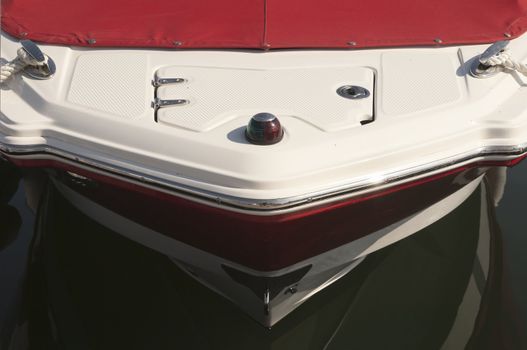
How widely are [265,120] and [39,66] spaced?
0.99 metres

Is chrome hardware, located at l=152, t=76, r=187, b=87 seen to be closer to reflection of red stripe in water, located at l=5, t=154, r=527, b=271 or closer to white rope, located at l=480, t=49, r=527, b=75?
reflection of red stripe in water, located at l=5, t=154, r=527, b=271

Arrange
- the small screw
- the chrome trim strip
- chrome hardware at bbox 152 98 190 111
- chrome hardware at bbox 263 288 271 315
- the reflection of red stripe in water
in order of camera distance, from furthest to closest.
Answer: the small screw < chrome hardware at bbox 263 288 271 315 < chrome hardware at bbox 152 98 190 111 < the reflection of red stripe in water < the chrome trim strip

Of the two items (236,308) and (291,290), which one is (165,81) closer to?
(291,290)

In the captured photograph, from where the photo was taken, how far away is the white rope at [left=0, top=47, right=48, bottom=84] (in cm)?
224

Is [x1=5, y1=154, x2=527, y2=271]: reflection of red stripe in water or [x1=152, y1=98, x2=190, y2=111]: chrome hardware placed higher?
[x1=152, y1=98, x2=190, y2=111]: chrome hardware

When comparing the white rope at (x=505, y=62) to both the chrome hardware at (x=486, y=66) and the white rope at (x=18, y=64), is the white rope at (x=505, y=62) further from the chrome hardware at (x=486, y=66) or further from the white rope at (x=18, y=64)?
the white rope at (x=18, y=64)

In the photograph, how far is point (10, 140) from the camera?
2.11 metres

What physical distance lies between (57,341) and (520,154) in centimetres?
223

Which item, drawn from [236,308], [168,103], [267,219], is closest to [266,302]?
[236,308]

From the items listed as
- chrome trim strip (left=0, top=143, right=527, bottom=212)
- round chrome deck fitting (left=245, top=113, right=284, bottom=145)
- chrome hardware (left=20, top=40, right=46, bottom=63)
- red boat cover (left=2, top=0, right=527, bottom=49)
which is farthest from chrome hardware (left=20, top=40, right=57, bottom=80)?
round chrome deck fitting (left=245, top=113, right=284, bottom=145)

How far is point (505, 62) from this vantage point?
2289 mm

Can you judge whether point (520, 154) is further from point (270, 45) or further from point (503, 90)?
point (270, 45)

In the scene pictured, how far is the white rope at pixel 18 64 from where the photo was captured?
2.24 metres

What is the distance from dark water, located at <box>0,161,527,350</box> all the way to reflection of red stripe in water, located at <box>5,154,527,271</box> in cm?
63
